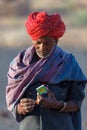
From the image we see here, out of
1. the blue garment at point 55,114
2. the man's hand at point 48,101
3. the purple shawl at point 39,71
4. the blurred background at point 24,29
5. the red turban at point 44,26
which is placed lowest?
the blurred background at point 24,29

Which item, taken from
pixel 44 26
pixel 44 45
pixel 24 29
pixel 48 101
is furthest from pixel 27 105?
pixel 24 29

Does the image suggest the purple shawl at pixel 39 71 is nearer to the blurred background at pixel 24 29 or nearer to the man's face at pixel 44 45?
the man's face at pixel 44 45

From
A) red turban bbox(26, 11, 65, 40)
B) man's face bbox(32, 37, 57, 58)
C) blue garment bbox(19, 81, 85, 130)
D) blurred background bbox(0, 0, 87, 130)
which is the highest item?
red turban bbox(26, 11, 65, 40)

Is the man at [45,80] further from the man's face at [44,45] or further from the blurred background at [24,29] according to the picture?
the blurred background at [24,29]

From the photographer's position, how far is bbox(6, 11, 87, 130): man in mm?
3387

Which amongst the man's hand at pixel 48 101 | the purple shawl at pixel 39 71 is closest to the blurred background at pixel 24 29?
the purple shawl at pixel 39 71

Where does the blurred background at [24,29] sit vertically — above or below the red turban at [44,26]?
below

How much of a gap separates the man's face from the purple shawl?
0.03 metres

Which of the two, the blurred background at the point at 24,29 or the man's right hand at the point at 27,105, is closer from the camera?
the man's right hand at the point at 27,105

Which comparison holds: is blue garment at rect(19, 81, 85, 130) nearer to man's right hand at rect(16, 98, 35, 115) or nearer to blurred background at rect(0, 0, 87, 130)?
man's right hand at rect(16, 98, 35, 115)

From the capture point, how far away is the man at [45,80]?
339cm

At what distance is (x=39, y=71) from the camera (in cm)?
340

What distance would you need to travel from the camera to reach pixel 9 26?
1407 cm

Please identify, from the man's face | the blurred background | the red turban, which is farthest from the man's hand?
the blurred background
